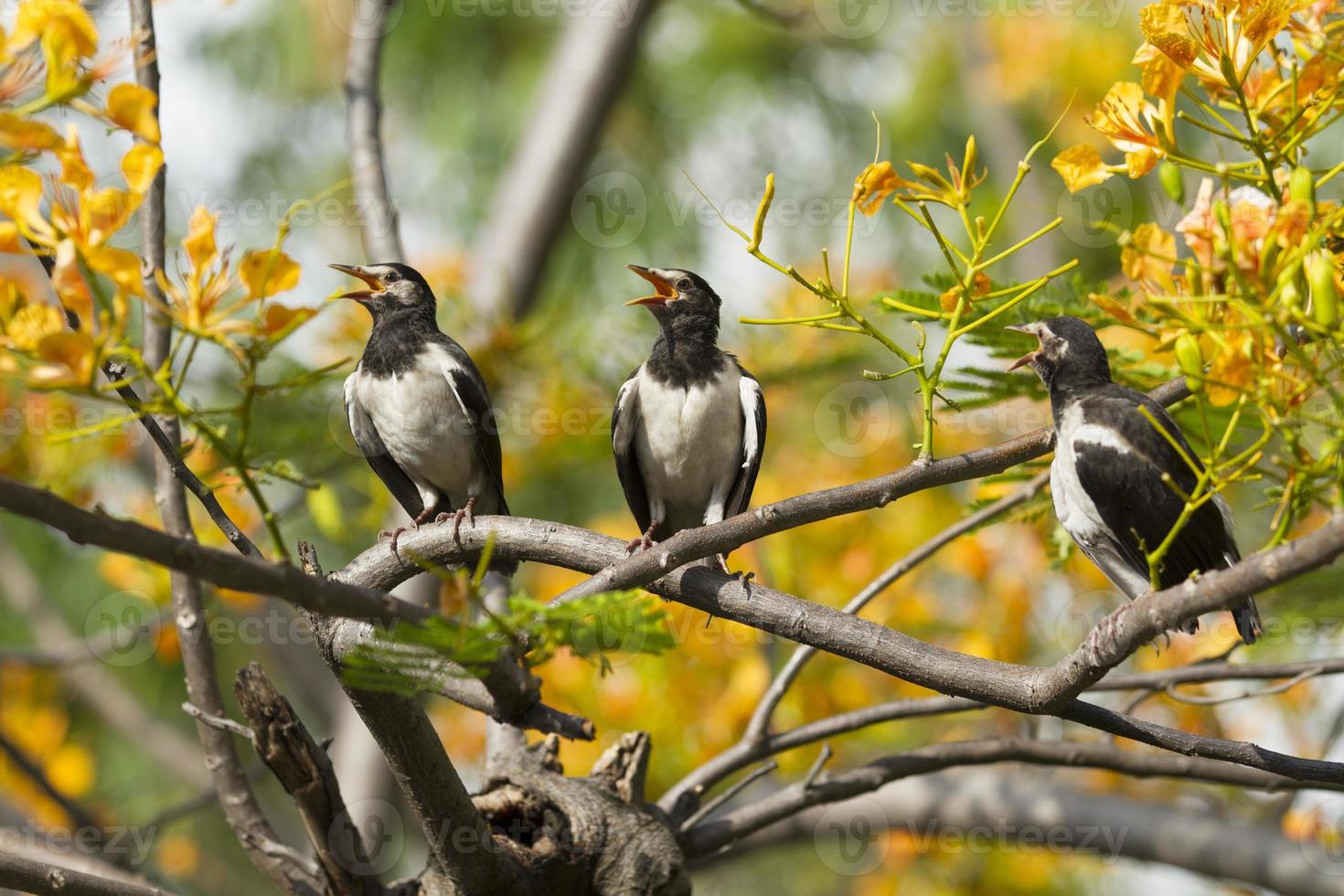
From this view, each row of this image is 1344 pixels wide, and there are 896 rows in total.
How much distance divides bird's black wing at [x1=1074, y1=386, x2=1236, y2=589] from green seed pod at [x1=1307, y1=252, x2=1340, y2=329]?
37.2 inches

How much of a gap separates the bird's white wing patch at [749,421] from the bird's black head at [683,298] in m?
0.30

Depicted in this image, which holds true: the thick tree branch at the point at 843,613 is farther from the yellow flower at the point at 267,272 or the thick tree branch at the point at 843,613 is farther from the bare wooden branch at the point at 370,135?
the bare wooden branch at the point at 370,135

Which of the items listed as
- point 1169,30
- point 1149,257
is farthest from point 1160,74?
point 1149,257

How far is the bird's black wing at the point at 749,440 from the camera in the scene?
464cm

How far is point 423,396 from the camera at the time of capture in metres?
4.96

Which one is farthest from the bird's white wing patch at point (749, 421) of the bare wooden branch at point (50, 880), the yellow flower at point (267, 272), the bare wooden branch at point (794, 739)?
the yellow flower at point (267, 272)

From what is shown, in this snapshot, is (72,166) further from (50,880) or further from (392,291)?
(392,291)

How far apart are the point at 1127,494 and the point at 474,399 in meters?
2.75

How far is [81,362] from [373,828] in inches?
133

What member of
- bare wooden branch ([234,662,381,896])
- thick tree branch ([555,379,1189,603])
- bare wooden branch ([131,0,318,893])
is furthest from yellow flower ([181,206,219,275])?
bare wooden branch ([131,0,318,893])

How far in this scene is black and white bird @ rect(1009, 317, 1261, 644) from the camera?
116 inches

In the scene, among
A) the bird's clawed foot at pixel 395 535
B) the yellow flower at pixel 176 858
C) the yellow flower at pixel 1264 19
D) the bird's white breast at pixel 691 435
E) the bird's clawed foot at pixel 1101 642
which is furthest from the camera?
the yellow flower at pixel 176 858

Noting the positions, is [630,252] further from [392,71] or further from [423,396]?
[423,396]

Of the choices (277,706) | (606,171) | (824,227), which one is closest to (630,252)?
(606,171)
